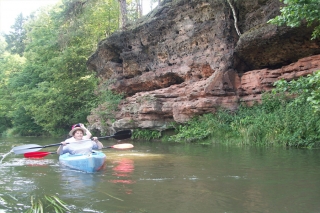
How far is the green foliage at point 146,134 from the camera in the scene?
56.2ft

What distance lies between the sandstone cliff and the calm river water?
6153 mm

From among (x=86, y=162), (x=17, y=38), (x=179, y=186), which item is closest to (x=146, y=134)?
(x=86, y=162)

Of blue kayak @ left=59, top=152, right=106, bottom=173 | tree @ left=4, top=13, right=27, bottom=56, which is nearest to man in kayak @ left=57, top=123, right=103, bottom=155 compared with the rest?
blue kayak @ left=59, top=152, right=106, bottom=173

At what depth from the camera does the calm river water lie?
162 inches

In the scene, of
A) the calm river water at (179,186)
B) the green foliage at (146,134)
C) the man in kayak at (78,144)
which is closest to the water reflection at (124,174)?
the calm river water at (179,186)

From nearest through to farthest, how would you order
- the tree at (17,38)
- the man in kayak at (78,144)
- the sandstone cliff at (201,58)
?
the man in kayak at (78,144)
the sandstone cliff at (201,58)
the tree at (17,38)

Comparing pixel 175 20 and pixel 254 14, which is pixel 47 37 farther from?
pixel 254 14

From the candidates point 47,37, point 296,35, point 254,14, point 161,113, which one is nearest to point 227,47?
point 254,14

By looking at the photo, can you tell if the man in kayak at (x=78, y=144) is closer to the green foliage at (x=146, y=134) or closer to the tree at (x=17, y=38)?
the green foliage at (x=146, y=134)

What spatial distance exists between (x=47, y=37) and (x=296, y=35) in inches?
864

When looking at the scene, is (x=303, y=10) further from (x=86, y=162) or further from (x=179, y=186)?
(x=86, y=162)

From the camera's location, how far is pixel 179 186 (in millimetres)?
5371

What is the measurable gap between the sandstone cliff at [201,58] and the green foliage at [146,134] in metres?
0.45

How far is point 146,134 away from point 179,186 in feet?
39.7
